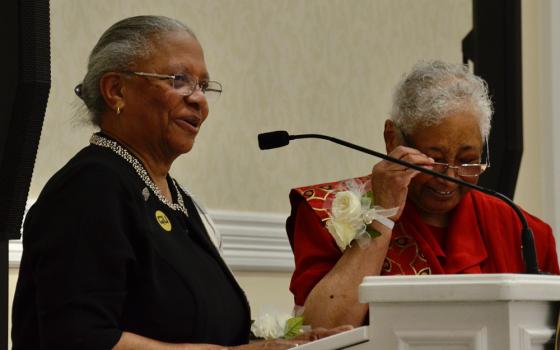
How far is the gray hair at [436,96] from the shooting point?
2904 mm

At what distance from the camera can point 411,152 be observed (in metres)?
2.80

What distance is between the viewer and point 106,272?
2158mm

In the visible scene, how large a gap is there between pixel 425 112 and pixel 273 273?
1.32 meters

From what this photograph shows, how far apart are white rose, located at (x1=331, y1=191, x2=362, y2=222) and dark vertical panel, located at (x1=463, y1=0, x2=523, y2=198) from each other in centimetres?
106

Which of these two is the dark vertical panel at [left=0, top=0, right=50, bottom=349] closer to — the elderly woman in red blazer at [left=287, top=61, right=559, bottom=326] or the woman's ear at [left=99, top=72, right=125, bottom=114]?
the woman's ear at [left=99, top=72, right=125, bottom=114]

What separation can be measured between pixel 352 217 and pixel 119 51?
0.67 m

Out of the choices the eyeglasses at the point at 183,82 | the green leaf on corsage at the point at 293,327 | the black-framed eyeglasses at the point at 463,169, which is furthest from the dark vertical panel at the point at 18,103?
the black-framed eyeglasses at the point at 463,169

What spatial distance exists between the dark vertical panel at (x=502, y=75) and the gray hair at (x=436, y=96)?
0.72 metres

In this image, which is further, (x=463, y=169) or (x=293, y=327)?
(x=463, y=169)

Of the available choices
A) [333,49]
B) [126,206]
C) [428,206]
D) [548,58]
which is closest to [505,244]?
[428,206]

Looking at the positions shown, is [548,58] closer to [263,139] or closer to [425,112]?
[425,112]

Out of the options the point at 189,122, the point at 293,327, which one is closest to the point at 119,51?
the point at 189,122

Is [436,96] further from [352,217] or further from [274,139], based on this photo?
[274,139]

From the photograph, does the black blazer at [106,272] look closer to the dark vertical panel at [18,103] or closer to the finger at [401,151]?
the dark vertical panel at [18,103]
